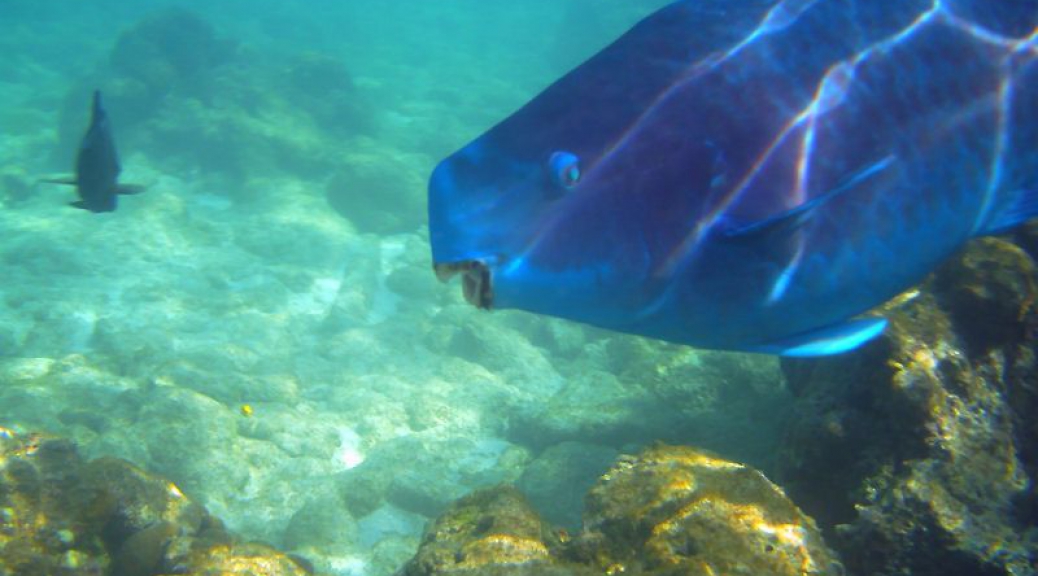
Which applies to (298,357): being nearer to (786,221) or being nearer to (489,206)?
(489,206)

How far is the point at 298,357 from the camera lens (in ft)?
32.9

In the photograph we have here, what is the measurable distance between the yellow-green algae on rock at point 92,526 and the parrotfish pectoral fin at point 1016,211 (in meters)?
4.13

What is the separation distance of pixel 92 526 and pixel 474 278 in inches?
188

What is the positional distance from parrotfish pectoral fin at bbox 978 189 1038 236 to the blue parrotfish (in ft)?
0.34

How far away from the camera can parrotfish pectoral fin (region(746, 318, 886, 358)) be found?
1082 millimetres

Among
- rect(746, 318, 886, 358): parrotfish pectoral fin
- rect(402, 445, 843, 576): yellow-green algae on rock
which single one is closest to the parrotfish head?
rect(746, 318, 886, 358): parrotfish pectoral fin

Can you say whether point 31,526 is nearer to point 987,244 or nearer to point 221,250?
point 987,244

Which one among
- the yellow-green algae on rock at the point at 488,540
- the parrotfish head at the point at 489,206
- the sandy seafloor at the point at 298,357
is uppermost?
the parrotfish head at the point at 489,206

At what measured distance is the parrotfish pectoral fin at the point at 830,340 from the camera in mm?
1082

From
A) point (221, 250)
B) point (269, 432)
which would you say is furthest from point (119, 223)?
point (269, 432)

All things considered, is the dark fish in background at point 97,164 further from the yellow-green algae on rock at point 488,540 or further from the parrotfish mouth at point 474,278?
the parrotfish mouth at point 474,278

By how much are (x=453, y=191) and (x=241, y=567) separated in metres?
3.69

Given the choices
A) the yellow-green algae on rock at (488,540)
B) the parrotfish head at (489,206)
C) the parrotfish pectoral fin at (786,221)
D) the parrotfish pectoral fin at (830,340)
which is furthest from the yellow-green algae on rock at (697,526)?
the parrotfish head at (489,206)

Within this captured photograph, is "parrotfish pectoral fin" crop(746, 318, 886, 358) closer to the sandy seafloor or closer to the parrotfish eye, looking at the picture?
the parrotfish eye
